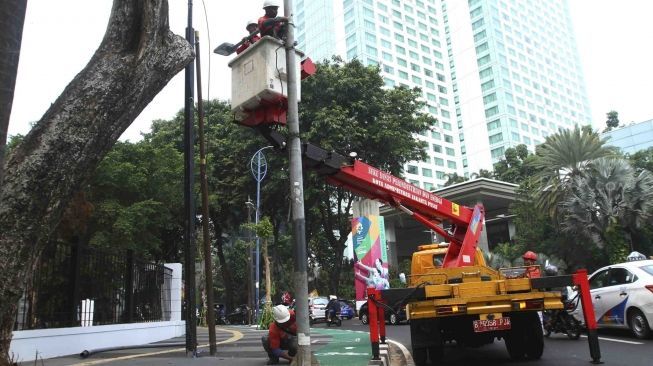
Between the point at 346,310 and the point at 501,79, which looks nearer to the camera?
the point at 346,310

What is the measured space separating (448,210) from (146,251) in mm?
16969

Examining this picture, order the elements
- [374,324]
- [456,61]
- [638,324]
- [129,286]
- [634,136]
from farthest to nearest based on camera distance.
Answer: [456,61] → [634,136] → [129,286] → [638,324] → [374,324]

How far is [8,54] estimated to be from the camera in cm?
295

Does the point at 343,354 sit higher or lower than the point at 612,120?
lower

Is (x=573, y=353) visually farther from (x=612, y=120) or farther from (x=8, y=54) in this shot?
(x=612, y=120)

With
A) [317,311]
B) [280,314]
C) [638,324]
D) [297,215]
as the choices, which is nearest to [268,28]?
[297,215]

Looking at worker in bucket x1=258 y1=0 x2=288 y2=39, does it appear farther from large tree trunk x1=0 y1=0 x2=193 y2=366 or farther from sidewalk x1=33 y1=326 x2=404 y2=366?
sidewalk x1=33 y1=326 x2=404 y2=366

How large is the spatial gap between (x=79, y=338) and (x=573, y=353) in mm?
9174

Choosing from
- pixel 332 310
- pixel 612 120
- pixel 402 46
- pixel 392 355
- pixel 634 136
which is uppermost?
pixel 402 46

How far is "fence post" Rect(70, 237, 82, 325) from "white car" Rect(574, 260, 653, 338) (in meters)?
10.7

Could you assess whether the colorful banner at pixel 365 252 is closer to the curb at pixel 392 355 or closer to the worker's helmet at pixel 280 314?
the curb at pixel 392 355

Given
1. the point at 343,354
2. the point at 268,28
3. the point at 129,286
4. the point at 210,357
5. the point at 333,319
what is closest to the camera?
the point at 268,28

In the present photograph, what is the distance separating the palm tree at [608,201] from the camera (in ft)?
67.6

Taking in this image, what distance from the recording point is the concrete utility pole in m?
6.10
